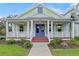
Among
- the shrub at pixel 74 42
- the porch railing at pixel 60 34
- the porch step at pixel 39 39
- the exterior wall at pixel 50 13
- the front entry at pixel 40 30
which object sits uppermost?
the exterior wall at pixel 50 13

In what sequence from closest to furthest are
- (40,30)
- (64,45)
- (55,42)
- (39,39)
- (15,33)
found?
1. (64,45)
2. (55,42)
3. (39,39)
4. (15,33)
5. (40,30)

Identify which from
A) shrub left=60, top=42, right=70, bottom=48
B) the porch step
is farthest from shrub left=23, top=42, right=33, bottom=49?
shrub left=60, top=42, right=70, bottom=48

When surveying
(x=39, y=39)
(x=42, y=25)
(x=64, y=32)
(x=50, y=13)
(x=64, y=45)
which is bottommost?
(x=64, y=45)

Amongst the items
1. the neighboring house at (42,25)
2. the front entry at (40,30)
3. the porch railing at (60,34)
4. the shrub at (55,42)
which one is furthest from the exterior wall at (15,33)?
the shrub at (55,42)

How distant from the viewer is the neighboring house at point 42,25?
12773 mm

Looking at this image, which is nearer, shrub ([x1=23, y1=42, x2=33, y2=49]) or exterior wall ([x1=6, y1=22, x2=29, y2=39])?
shrub ([x1=23, y1=42, x2=33, y2=49])

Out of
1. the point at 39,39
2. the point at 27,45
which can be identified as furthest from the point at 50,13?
the point at 27,45

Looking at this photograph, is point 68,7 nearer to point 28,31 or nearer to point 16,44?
point 28,31

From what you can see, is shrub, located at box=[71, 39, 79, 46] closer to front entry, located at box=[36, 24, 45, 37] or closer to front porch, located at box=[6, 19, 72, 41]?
front porch, located at box=[6, 19, 72, 41]

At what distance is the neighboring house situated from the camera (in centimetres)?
1277

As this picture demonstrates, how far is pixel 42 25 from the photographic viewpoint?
13.8 m

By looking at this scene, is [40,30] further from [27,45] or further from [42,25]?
[27,45]

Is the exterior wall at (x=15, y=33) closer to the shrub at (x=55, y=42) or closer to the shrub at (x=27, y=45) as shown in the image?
the shrub at (x=27, y=45)

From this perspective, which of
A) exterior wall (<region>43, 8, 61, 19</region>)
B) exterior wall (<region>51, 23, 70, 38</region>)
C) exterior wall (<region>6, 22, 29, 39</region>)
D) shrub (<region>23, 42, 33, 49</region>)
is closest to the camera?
shrub (<region>23, 42, 33, 49</region>)
